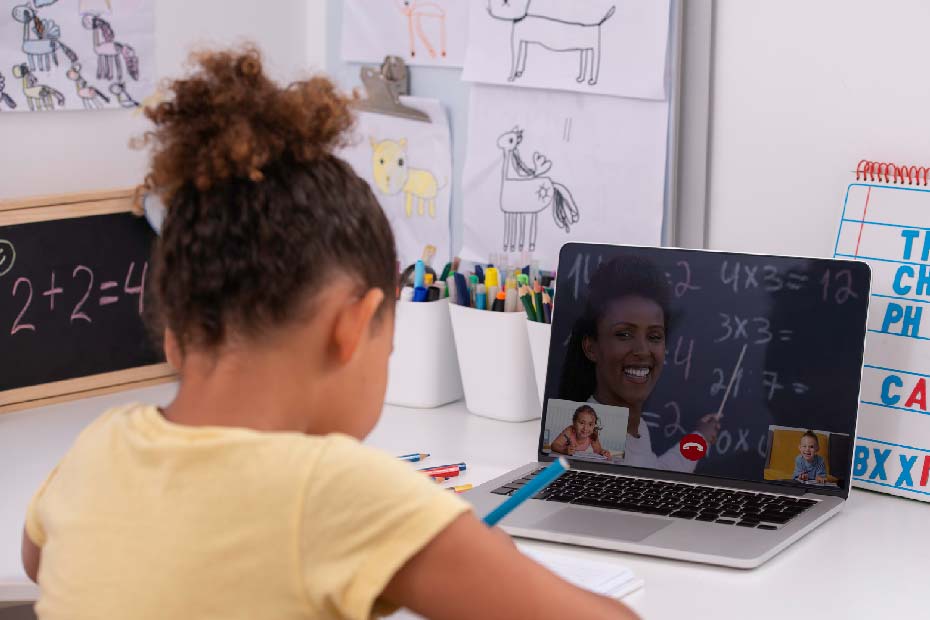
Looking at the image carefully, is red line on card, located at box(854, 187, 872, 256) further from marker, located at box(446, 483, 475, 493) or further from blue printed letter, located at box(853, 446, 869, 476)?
marker, located at box(446, 483, 475, 493)

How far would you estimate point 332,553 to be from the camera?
0.61m

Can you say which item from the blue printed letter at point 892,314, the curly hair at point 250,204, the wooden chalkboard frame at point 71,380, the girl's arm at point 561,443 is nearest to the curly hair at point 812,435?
the blue printed letter at point 892,314

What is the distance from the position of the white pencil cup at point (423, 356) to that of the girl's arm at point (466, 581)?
81 cm

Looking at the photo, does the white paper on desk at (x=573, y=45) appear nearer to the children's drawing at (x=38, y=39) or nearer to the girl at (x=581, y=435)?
the girl at (x=581, y=435)

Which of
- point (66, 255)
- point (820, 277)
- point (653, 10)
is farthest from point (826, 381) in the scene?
point (66, 255)

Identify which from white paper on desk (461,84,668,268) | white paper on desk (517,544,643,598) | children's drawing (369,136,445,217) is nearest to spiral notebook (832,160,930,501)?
white paper on desk (461,84,668,268)

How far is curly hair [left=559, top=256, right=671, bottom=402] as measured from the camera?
1212 millimetres

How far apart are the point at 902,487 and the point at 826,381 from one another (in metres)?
0.13

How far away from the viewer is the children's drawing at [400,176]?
1.59 metres

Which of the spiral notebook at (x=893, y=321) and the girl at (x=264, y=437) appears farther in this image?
the spiral notebook at (x=893, y=321)

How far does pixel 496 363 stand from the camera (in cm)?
139

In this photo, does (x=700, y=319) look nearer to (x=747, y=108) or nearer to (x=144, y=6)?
(x=747, y=108)

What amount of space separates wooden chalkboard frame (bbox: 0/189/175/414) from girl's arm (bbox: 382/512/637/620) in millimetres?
948

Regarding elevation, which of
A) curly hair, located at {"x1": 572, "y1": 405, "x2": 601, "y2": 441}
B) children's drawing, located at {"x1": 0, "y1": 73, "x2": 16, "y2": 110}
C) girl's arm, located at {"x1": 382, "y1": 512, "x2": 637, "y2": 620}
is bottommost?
curly hair, located at {"x1": 572, "y1": 405, "x2": 601, "y2": 441}
